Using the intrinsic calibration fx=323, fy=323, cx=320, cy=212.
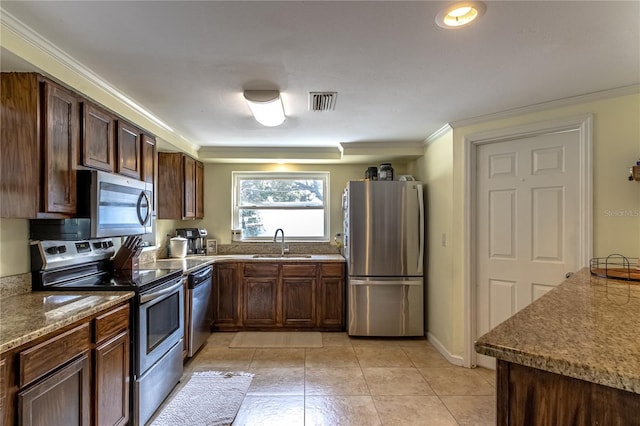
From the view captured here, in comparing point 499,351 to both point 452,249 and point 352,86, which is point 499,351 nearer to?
point 352,86

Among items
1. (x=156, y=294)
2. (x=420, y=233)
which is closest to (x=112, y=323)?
(x=156, y=294)

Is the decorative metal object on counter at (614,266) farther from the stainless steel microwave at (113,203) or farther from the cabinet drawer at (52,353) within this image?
the stainless steel microwave at (113,203)

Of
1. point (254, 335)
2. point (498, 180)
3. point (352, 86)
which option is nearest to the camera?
point (352, 86)

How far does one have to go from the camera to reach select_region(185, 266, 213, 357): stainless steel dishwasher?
9.88 feet

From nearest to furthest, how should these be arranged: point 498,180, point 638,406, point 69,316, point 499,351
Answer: point 638,406 → point 499,351 → point 69,316 → point 498,180

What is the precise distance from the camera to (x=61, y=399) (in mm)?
1420

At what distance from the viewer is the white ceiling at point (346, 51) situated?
1.39 meters

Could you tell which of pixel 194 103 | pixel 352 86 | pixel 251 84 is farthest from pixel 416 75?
pixel 194 103

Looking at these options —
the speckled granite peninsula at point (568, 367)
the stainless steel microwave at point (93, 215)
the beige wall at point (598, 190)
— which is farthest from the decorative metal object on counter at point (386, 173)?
the speckled granite peninsula at point (568, 367)

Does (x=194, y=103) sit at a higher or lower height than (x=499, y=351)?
higher

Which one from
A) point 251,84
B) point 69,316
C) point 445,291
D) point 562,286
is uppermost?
point 251,84

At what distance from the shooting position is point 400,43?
5.39 ft

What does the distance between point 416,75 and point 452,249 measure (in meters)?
1.71

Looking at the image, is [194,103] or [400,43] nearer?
[400,43]
